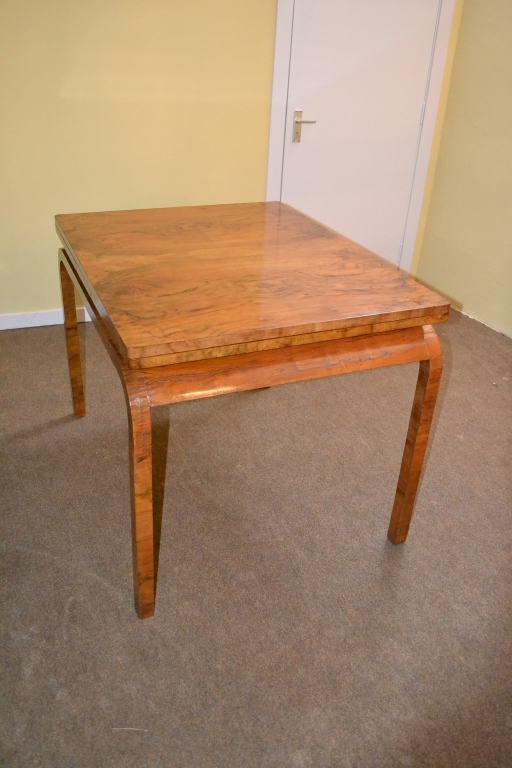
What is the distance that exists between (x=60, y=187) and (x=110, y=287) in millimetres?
1541

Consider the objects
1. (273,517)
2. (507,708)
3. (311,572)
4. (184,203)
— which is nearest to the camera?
(507,708)

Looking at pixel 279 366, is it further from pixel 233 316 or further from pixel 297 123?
pixel 297 123

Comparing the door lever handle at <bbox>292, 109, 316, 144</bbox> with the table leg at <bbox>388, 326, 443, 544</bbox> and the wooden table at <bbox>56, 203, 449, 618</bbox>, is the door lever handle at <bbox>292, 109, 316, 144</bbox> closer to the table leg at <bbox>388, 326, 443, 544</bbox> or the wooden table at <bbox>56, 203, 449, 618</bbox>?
the wooden table at <bbox>56, 203, 449, 618</bbox>

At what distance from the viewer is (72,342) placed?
2.20 metres

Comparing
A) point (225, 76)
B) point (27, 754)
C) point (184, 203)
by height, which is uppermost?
point (225, 76)

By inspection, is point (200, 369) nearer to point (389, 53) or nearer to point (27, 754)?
point (27, 754)

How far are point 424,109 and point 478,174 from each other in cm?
44

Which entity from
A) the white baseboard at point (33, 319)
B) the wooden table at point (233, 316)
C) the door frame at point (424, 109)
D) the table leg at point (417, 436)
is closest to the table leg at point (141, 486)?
the wooden table at point (233, 316)

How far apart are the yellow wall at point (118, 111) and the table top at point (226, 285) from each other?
917 millimetres

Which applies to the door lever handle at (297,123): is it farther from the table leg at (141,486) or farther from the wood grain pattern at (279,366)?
the table leg at (141,486)

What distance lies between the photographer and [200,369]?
131 centimetres

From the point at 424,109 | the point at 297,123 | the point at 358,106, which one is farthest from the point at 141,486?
the point at 424,109

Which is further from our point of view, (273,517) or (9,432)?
(9,432)

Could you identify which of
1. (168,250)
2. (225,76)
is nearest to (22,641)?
(168,250)
